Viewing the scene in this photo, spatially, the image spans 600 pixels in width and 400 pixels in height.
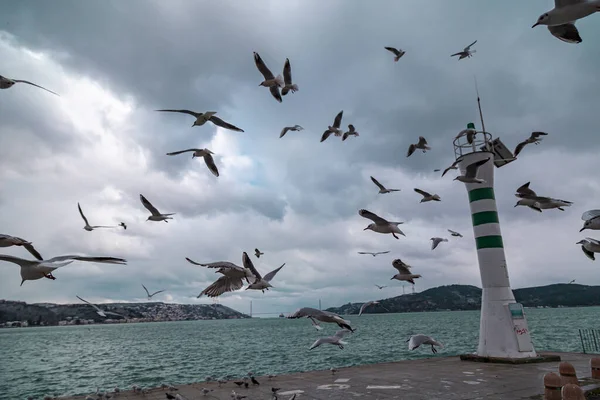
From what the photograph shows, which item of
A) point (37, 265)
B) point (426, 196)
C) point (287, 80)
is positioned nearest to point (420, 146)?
point (426, 196)

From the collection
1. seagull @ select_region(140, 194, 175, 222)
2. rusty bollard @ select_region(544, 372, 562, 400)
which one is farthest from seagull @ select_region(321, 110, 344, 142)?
rusty bollard @ select_region(544, 372, 562, 400)

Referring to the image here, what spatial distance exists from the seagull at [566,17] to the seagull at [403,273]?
6.46 m

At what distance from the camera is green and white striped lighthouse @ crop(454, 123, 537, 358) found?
1598 cm

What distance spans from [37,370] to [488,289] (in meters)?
44.9

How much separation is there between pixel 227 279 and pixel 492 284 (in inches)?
474

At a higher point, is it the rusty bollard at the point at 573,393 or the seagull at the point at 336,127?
the seagull at the point at 336,127

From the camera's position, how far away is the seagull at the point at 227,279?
819 centimetres

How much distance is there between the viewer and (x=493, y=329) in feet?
53.4

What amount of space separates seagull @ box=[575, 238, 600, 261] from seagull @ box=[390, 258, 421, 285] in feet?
12.7

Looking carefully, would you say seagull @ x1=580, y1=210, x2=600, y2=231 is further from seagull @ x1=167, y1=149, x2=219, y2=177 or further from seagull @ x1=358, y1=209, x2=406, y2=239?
seagull @ x1=167, y1=149, x2=219, y2=177

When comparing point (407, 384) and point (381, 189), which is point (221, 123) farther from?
point (407, 384)

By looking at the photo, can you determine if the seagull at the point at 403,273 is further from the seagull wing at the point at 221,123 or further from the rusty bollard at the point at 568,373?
the seagull wing at the point at 221,123

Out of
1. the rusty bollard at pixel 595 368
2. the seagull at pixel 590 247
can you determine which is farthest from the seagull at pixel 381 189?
the rusty bollard at pixel 595 368

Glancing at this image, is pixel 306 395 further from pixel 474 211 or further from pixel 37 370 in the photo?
pixel 37 370
